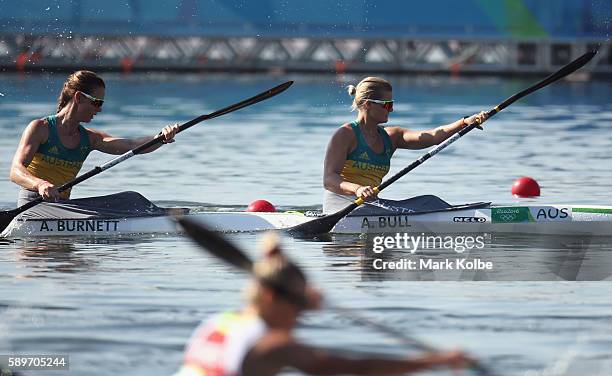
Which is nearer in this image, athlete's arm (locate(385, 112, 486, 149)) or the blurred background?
athlete's arm (locate(385, 112, 486, 149))

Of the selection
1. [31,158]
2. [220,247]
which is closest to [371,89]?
[31,158]

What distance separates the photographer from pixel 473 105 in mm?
47594

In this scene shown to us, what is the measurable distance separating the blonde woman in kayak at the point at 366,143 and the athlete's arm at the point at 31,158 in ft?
9.78

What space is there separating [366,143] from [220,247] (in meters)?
9.72

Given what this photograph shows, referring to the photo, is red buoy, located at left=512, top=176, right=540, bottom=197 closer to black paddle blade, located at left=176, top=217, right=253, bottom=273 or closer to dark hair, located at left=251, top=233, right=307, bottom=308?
black paddle blade, located at left=176, top=217, right=253, bottom=273

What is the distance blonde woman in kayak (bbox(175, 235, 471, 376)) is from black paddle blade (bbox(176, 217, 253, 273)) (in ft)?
1.34

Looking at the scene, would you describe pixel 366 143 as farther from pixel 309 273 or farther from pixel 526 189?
pixel 526 189

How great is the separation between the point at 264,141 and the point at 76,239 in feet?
59.9

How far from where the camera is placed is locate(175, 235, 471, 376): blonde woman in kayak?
285 inches

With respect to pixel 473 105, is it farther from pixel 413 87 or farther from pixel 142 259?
pixel 142 259

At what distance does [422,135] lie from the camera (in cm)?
1784

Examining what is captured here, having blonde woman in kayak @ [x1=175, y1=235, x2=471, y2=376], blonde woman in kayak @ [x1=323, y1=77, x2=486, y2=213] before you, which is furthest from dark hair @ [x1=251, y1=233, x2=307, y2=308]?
blonde woman in kayak @ [x1=323, y1=77, x2=486, y2=213]

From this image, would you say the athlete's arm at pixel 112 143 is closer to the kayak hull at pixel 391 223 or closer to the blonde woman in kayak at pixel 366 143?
the kayak hull at pixel 391 223

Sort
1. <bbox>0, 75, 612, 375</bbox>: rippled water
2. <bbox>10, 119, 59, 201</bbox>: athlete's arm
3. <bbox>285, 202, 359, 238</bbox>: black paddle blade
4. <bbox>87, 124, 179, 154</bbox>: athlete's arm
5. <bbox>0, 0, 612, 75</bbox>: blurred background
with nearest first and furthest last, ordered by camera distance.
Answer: <bbox>0, 75, 612, 375</bbox>: rippled water → <bbox>10, 119, 59, 201</bbox>: athlete's arm → <bbox>285, 202, 359, 238</bbox>: black paddle blade → <bbox>87, 124, 179, 154</bbox>: athlete's arm → <bbox>0, 0, 612, 75</bbox>: blurred background
